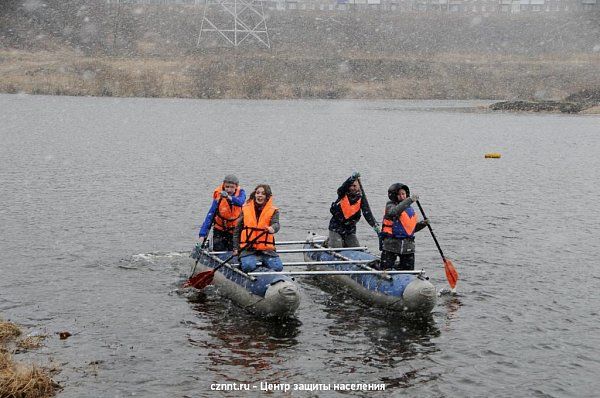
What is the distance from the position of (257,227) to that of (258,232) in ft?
0.38

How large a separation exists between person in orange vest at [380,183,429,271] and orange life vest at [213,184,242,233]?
3690 millimetres

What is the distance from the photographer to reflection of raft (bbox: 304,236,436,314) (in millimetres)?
16875

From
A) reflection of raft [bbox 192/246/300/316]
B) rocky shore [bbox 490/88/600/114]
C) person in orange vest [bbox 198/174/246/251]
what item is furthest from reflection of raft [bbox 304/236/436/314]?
rocky shore [bbox 490/88/600/114]

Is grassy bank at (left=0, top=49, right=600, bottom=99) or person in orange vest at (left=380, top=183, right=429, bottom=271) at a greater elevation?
grassy bank at (left=0, top=49, right=600, bottom=99)

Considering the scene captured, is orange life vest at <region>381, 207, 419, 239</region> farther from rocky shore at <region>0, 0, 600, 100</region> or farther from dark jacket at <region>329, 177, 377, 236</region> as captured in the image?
rocky shore at <region>0, 0, 600, 100</region>

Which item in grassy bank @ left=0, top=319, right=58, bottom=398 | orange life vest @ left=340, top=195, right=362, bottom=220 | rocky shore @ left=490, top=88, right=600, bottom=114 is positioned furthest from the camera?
rocky shore @ left=490, top=88, right=600, bottom=114

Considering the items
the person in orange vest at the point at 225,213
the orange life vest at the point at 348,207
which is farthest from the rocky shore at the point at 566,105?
the person in orange vest at the point at 225,213

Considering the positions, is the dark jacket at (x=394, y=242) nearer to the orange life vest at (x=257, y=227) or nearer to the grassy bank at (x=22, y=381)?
the orange life vest at (x=257, y=227)

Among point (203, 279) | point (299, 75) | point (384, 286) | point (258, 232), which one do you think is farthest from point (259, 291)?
point (299, 75)

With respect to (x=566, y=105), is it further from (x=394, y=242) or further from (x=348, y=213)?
(x=394, y=242)

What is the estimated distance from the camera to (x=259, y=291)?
16953 millimetres

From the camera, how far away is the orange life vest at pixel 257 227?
1741 centimetres

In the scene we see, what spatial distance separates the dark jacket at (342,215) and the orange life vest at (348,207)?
0.19ft

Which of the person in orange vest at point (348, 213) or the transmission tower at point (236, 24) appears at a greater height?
the transmission tower at point (236, 24)
